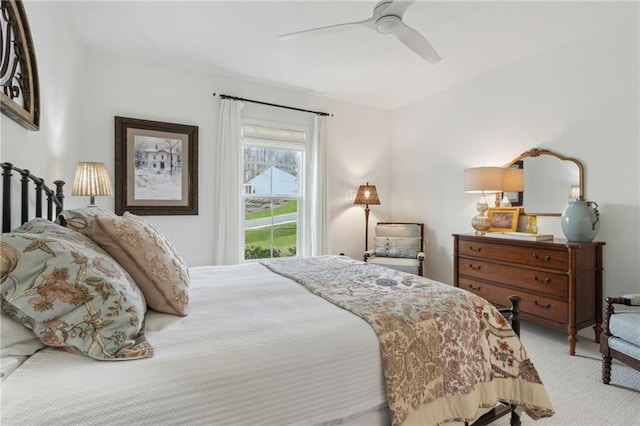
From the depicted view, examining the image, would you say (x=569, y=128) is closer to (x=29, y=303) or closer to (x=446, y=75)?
(x=446, y=75)

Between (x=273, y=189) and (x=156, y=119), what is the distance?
1534mm

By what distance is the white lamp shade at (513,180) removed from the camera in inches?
131

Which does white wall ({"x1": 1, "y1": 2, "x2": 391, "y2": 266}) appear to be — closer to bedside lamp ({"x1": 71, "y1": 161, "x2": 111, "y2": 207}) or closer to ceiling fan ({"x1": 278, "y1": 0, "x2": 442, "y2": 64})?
bedside lamp ({"x1": 71, "y1": 161, "x2": 111, "y2": 207})

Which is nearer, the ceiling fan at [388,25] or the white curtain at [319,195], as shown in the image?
the ceiling fan at [388,25]

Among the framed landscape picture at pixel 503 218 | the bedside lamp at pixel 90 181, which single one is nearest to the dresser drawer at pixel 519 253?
the framed landscape picture at pixel 503 218

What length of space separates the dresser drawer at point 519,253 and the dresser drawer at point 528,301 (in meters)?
0.27

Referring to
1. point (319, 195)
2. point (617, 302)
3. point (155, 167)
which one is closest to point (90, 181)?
point (155, 167)

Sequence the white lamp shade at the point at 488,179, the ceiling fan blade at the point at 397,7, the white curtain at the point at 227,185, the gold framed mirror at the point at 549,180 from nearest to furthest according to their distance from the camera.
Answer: the ceiling fan blade at the point at 397,7 < the gold framed mirror at the point at 549,180 < the white lamp shade at the point at 488,179 < the white curtain at the point at 227,185

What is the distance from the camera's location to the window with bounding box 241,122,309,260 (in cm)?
402

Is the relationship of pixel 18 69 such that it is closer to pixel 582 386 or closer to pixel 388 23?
pixel 388 23

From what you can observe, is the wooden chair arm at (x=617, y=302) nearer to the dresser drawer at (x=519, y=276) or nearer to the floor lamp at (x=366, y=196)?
the dresser drawer at (x=519, y=276)

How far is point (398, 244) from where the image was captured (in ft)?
14.0

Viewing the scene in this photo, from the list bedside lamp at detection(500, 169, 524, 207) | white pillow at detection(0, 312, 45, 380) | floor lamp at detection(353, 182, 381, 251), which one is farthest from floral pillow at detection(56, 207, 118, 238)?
bedside lamp at detection(500, 169, 524, 207)

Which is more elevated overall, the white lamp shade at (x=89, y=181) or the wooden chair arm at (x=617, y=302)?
the white lamp shade at (x=89, y=181)
